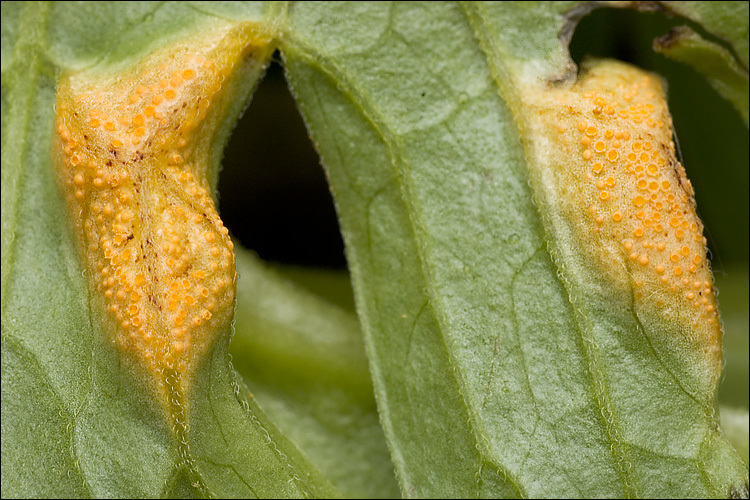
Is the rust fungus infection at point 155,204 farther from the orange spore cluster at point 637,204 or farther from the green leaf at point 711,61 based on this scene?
the green leaf at point 711,61

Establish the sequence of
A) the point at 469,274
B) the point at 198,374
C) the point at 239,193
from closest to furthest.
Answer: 1. the point at 198,374
2. the point at 469,274
3. the point at 239,193

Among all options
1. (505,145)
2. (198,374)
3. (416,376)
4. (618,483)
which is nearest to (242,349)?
(198,374)

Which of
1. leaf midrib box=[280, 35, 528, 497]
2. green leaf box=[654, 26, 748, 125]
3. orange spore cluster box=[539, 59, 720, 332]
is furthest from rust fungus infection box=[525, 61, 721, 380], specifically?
leaf midrib box=[280, 35, 528, 497]

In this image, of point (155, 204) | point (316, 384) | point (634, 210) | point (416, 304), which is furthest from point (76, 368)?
point (634, 210)

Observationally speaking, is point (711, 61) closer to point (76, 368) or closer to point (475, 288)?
point (475, 288)

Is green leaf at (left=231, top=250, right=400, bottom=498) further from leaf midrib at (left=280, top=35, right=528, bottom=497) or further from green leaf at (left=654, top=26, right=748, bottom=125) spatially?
green leaf at (left=654, top=26, right=748, bottom=125)

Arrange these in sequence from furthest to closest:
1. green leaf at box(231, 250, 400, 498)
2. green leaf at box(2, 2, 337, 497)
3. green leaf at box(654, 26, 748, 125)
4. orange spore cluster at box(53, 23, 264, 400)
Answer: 1. green leaf at box(231, 250, 400, 498)
2. green leaf at box(654, 26, 748, 125)
3. green leaf at box(2, 2, 337, 497)
4. orange spore cluster at box(53, 23, 264, 400)

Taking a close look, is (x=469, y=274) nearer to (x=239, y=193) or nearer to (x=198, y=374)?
(x=198, y=374)

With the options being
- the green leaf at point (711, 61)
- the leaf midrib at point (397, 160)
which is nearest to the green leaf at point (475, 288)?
the leaf midrib at point (397, 160)
